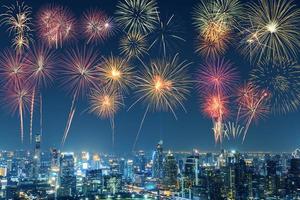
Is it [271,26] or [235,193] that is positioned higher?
[271,26]

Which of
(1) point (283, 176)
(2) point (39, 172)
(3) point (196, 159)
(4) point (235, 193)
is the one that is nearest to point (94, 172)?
(2) point (39, 172)

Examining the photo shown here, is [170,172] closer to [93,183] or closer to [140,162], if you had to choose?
[93,183]

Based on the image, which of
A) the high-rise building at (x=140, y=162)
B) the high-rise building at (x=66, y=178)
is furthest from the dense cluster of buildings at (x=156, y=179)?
the high-rise building at (x=140, y=162)

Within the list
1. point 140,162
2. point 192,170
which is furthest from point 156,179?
point 140,162

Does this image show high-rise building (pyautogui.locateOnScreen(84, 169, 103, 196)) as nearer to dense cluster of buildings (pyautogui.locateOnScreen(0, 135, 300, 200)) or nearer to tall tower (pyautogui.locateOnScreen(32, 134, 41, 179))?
dense cluster of buildings (pyautogui.locateOnScreen(0, 135, 300, 200))

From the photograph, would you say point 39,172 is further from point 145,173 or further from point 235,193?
point 235,193

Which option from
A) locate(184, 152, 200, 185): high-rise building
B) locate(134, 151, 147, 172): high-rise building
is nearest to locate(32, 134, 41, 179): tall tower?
locate(134, 151, 147, 172): high-rise building

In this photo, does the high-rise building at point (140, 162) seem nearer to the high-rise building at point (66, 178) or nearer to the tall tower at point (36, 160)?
the high-rise building at point (66, 178)
